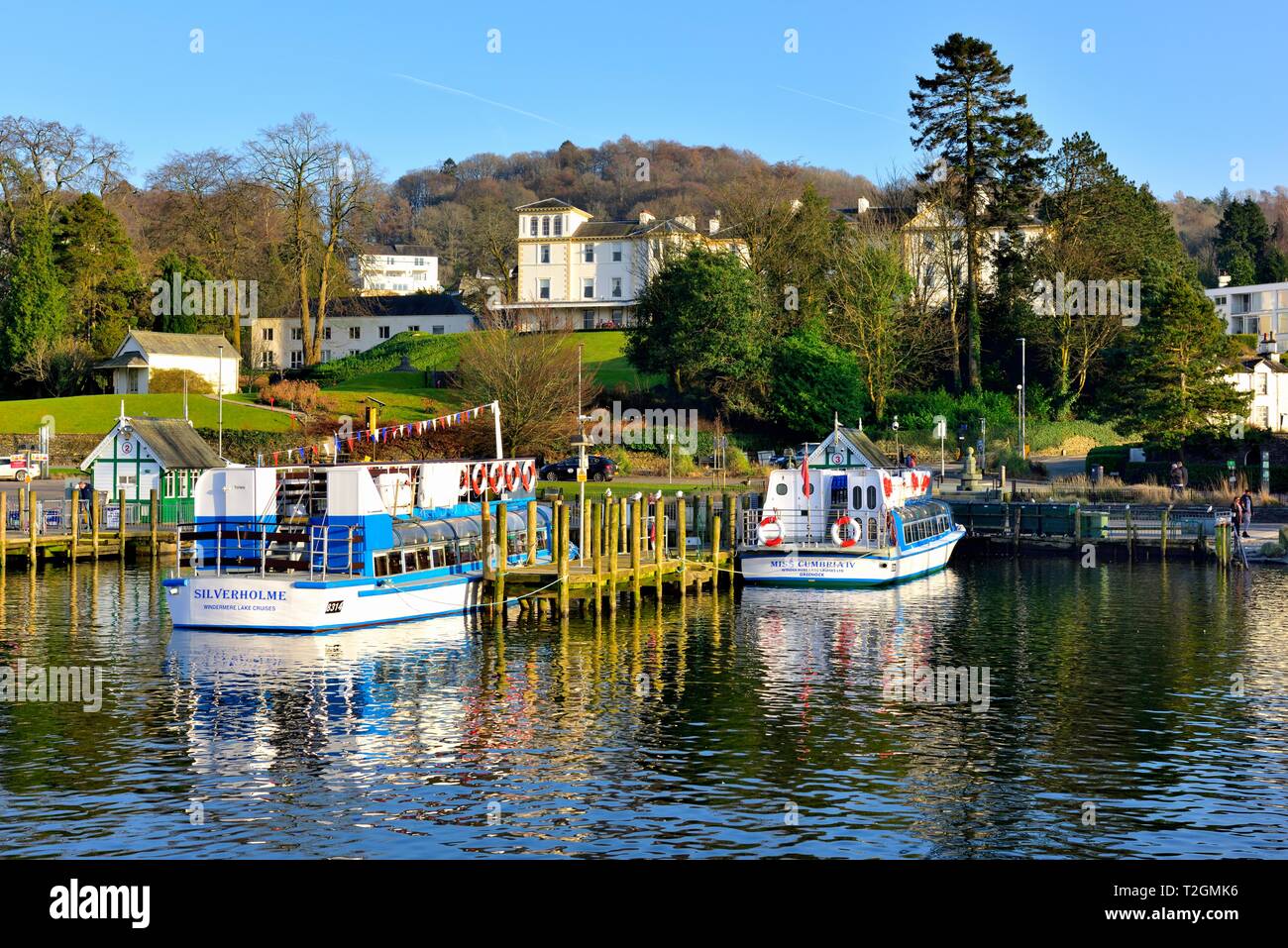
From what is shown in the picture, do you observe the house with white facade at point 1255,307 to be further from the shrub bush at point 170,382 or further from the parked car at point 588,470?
the shrub bush at point 170,382

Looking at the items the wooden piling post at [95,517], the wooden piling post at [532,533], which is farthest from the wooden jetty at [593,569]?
the wooden piling post at [95,517]

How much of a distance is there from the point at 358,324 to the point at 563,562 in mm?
103944

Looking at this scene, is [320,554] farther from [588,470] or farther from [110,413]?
[110,413]

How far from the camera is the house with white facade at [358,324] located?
135500 millimetres

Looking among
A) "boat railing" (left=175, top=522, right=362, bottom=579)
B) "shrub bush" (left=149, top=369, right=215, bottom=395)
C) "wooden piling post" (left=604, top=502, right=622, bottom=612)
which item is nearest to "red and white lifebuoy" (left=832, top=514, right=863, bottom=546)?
"wooden piling post" (left=604, top=502, right=622, bottom=612)

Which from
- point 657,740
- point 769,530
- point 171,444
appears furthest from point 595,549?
point 171,444

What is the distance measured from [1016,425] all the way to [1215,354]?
56.5ft

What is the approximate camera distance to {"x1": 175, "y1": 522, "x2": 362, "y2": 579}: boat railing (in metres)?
39.6

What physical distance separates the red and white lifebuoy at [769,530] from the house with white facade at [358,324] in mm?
84721

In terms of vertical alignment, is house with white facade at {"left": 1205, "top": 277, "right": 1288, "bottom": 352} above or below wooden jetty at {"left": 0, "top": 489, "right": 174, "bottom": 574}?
above

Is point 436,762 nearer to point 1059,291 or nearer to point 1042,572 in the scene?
point 1042,572

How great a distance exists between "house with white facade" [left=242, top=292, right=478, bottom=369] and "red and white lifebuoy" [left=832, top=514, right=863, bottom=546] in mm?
86258

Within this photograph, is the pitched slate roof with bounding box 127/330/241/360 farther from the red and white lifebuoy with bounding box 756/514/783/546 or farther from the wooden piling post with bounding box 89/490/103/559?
the red and white lifebuoy with bounding box 756/514/783/546

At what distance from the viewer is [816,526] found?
5284cm
